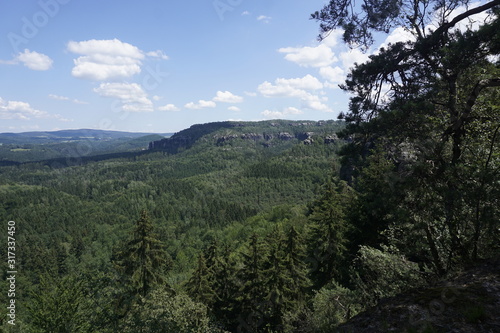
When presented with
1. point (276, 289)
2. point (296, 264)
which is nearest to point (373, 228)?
point (296, 264)

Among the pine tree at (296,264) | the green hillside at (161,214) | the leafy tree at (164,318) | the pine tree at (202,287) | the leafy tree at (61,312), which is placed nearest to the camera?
the leafy tree at (164,318)

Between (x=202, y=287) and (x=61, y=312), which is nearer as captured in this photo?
(x=61, y=312)

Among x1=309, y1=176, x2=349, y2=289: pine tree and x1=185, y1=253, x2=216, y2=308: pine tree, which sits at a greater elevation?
x1=309, y1=176, x2=349, y2=289: pine tree

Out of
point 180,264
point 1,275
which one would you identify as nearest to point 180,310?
point 180,264

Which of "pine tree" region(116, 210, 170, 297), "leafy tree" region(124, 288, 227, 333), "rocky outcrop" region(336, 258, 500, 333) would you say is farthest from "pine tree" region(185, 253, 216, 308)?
"rocky outcrop" region(336, 258, 500, 333)

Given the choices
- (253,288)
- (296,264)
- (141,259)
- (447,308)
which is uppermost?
(447,308)

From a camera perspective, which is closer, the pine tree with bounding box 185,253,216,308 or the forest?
the forest

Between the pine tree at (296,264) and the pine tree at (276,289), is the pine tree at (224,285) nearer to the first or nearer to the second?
the pine tree at (276,289)

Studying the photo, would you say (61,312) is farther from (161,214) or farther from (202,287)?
(161,214)

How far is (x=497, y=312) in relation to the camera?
5.31 m

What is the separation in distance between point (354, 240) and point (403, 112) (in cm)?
1334

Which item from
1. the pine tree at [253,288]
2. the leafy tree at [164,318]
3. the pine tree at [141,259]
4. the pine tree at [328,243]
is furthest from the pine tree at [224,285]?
the leafy tree at [164,318]

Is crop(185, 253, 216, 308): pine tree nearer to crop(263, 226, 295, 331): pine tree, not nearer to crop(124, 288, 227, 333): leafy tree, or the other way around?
crop(263, 226, 295, 331): pine tree

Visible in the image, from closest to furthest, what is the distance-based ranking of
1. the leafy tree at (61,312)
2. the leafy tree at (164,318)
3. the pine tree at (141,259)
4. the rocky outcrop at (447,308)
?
the rocky outcrop at (447,308) → the leafy tree at (164,318) → the leafy tree at (61,312) → the pine tree at (141,259)
